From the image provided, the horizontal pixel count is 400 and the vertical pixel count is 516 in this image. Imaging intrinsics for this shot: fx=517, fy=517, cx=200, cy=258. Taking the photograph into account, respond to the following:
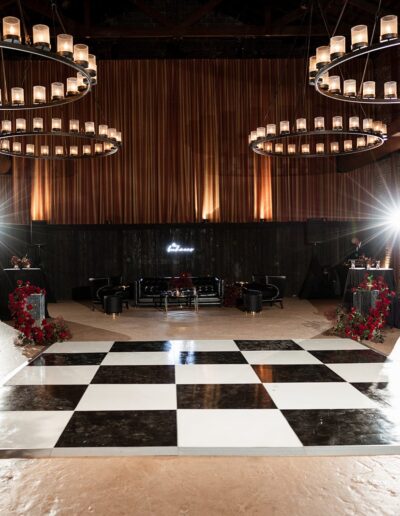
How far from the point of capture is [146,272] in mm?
11633

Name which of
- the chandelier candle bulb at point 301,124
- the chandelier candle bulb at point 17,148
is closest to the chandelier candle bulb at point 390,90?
the chandelier candle bulb at point 301,124

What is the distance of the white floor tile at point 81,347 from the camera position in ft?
18.7

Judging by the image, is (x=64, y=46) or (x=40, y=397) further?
(x=64, y=46)

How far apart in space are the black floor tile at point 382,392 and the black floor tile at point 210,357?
129 centimetres

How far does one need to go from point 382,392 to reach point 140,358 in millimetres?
2413

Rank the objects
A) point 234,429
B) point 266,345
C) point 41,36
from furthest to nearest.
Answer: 1. point 266,345
2. point 41,36
3. point 234,429

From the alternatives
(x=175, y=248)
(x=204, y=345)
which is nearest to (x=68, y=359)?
(x=204, y=345)

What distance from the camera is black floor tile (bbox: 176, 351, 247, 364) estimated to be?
5.18m

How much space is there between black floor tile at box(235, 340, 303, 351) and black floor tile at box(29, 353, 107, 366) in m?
1.61

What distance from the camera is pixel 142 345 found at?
6.04 metres

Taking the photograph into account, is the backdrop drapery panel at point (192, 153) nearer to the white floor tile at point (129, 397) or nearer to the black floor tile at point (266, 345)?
the black floor tile at point (266, 345)

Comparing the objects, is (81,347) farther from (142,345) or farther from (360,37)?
(360,37)

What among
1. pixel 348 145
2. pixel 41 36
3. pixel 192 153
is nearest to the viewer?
pixel 41 36

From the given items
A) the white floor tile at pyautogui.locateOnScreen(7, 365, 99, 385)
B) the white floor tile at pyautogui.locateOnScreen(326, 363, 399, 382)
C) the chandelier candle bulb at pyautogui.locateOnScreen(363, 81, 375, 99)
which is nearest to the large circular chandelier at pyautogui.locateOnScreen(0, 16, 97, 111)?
the white floor tile at pyautogui.locateOnScreen(7, 365, 99, 385)
